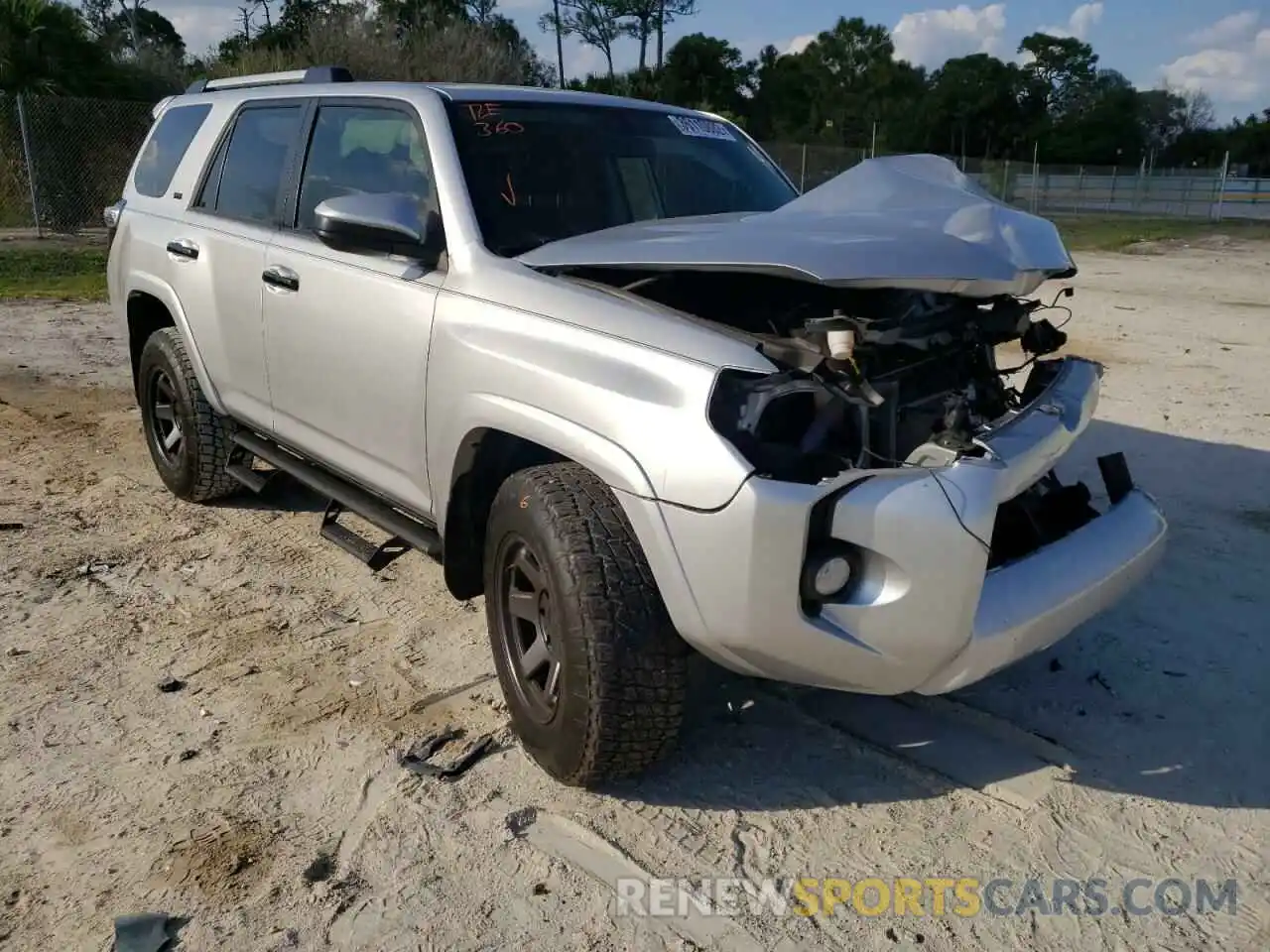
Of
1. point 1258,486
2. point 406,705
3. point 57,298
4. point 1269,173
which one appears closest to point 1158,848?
point 406,705

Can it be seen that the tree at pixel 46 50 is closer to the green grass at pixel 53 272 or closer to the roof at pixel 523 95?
the green grass at pixel 53 272

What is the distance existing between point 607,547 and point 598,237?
111 centimetres

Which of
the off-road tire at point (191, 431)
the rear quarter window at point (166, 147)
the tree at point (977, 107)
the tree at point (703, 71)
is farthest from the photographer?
the tree at point (977, 107)

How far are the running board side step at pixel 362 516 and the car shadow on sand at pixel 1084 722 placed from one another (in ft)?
3.50

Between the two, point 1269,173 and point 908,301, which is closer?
point 908,301

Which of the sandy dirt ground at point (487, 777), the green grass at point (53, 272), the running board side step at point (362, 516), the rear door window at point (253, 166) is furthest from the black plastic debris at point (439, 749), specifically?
the green grass at point (53, 272)

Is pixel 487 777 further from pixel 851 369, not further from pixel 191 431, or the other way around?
pixel 191 431

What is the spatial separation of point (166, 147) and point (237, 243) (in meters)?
1.32

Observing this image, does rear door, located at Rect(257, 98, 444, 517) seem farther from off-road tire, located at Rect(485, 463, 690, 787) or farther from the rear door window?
off-road tire, located at Rect(485, 463, 690, 787)

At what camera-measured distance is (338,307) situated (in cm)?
384

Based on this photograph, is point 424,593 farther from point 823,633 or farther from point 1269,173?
point 1269,173

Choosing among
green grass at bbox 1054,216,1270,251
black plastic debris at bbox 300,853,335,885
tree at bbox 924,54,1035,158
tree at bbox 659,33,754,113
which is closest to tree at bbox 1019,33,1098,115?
tree at bbox 924,54,1035,158

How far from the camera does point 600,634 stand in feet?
9.09

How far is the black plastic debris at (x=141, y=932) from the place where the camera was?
8.16 ft
